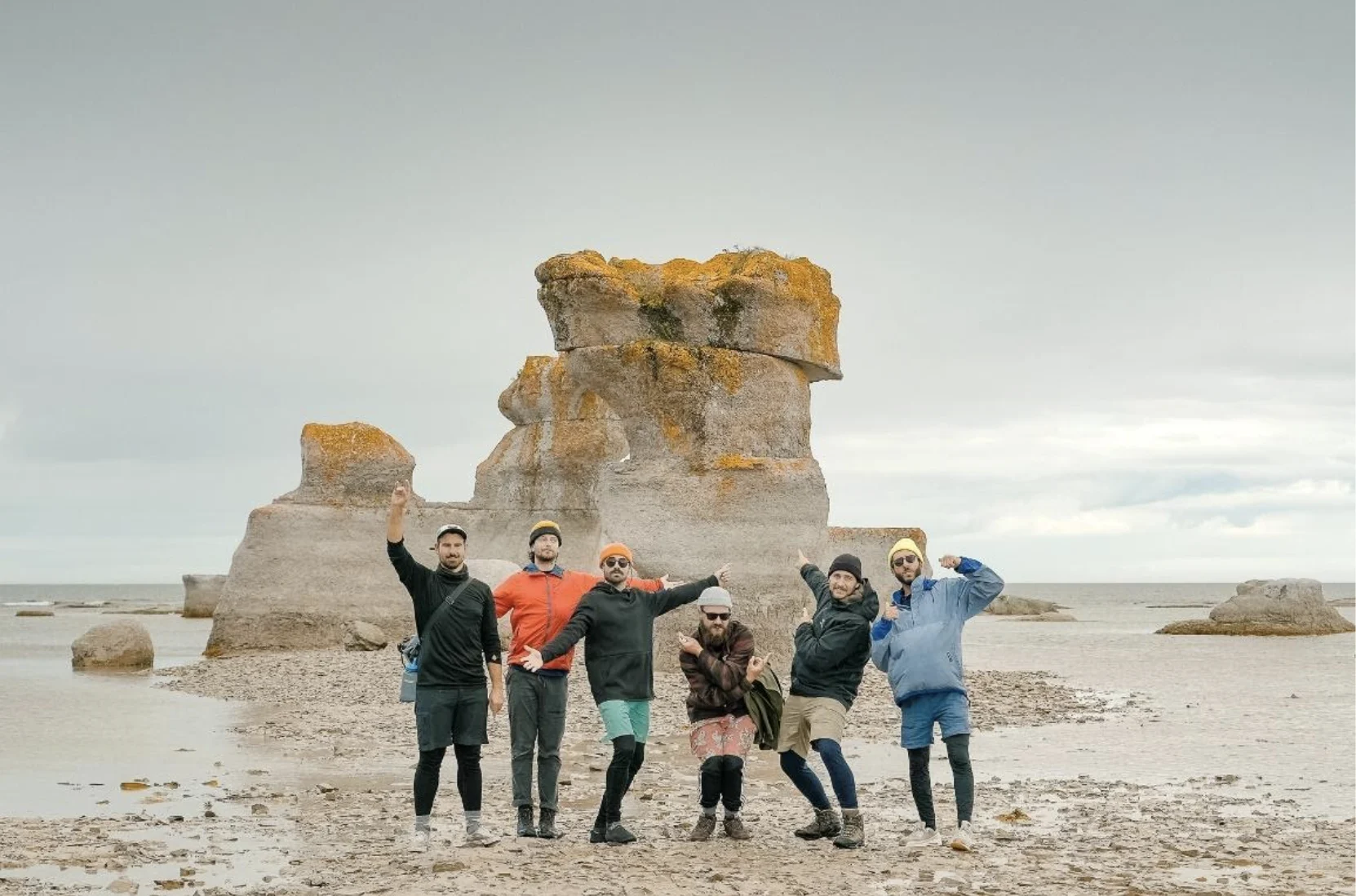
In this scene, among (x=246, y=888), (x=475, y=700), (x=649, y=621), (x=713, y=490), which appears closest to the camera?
(x=246, y=888)

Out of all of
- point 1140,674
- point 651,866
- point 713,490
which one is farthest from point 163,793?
point 1140,674

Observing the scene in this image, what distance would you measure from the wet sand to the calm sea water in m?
0.33

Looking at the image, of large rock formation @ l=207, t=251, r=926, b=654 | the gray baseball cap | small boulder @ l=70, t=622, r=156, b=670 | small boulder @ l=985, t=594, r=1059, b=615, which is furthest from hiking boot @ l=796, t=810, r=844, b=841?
small boulder @ l=985, t=594, r=1059, b=615

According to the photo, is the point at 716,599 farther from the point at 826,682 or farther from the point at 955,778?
the point at 955,778

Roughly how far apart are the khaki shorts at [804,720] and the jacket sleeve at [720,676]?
0.90ft

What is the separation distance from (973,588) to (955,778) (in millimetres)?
991

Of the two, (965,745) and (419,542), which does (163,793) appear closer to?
(965,745)

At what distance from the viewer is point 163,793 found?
9.39 m

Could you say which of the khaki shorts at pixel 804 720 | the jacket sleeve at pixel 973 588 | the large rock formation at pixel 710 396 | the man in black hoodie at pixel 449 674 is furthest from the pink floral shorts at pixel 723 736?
the large rock formation at pixel 710 396

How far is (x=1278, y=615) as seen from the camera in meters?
37.3

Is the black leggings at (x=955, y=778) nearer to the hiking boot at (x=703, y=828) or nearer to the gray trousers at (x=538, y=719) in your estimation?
the hiking boot at (x=703, y=828)

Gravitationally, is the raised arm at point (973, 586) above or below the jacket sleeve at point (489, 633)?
above

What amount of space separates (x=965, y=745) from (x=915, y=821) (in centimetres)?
94

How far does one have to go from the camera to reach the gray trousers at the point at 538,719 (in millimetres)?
7898
